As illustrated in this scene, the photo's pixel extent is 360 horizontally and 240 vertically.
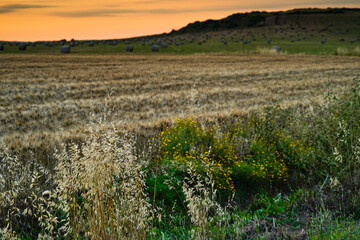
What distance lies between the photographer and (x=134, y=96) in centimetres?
1504

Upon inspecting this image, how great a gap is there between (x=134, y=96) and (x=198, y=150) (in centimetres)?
864

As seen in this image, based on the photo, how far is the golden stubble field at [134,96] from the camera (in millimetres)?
9758

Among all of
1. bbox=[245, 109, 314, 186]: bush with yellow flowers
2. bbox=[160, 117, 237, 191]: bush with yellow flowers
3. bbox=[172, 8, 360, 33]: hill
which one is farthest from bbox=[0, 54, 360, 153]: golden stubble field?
bbox=[172, 8, 360, 33]: hill

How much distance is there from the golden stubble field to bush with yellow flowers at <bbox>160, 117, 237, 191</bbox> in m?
0.57

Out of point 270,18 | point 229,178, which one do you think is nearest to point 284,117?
point 229,178

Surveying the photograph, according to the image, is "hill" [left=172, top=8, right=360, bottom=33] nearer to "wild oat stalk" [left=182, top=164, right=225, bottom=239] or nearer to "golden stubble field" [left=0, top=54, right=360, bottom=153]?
"golden stubble field" [left=0, top=54, right=360, bottom=153]

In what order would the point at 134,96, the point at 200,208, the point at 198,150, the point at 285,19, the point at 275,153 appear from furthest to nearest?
1. the point at 285,19
2. the point at 134,96
3. the point at 275,153
4. the point at 198,150
5. the point at 200,208

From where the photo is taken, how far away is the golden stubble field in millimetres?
9758

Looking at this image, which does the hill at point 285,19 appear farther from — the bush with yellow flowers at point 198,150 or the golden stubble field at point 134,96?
the bush with yellow flowers at point 198,150

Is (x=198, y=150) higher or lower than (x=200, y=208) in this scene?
lower

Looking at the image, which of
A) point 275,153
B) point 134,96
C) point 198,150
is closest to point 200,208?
point 198,150

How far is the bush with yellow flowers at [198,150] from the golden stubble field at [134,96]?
0.57 m

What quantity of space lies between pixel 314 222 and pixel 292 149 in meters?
2.72

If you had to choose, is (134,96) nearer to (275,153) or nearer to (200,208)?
(275,153)
